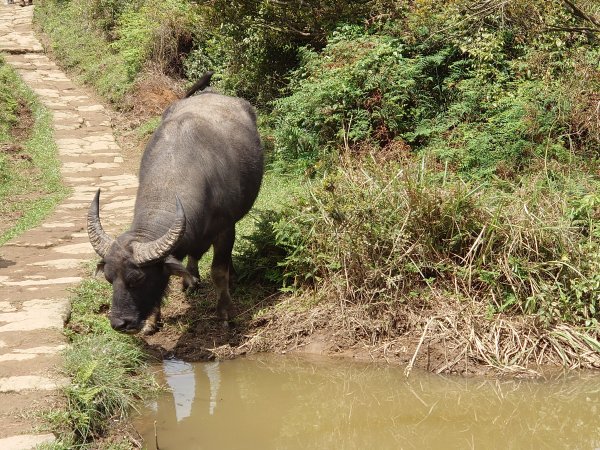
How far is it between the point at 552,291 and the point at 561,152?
2.35 metres

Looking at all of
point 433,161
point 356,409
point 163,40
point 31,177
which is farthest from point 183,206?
point 163,40

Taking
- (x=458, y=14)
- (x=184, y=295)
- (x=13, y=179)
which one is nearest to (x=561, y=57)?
(x=458, y=14)

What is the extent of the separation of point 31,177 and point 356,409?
6774 mm

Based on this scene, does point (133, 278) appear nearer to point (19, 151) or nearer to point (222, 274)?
point (222, 274)

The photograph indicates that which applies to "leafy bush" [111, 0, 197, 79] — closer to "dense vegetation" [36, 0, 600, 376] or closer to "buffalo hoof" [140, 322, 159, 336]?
"dense vegetation" [36, 0, 600, 376]

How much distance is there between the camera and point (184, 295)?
287 inches

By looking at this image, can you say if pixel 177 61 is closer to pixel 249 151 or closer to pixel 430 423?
pixel 249 151

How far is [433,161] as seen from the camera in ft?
26.9

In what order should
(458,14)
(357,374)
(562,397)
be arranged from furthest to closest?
(458,14)
(357,374)
(562,397)

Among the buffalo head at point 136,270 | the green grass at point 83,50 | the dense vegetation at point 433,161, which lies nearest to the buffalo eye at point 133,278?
the buffalo head at point 136,270

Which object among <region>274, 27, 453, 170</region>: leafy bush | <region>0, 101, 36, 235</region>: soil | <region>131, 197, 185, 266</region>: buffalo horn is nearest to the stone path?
<region>0, 101, 36, 235</region>: soil

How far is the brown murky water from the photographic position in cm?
517

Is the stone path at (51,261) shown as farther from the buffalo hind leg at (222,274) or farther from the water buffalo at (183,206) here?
the buffalo hind leg at (222,274)

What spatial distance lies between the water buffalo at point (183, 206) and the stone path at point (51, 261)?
0.72 m
